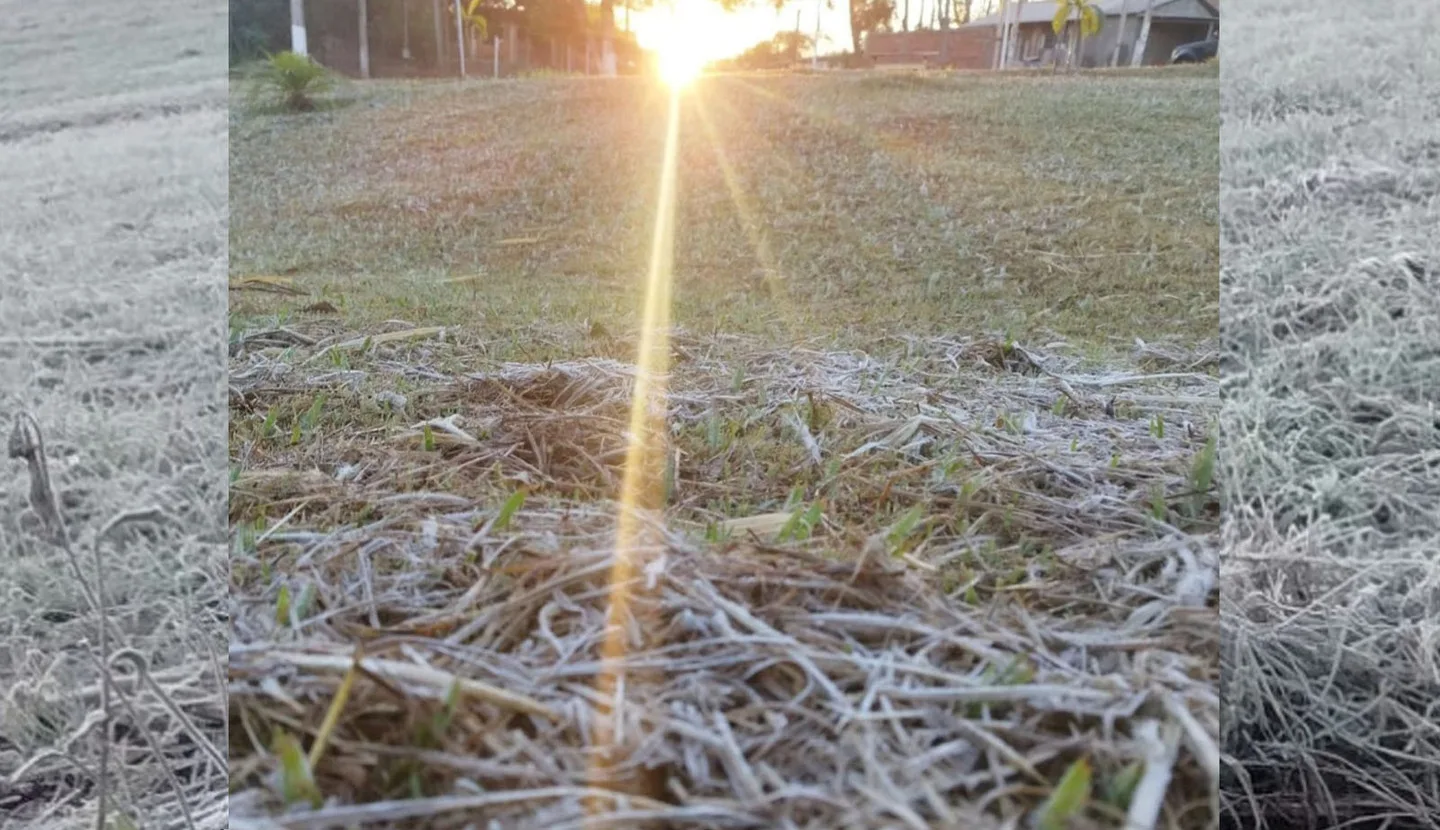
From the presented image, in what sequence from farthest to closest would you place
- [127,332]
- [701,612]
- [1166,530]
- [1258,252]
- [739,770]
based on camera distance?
[127,332]
[1258,252]
[1166,530]
[701,612]
[739,770]

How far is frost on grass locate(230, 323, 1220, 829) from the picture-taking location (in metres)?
0.82

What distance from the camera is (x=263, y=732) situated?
0.87m

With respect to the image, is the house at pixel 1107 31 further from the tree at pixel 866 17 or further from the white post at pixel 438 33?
the white post at pixel 438 33

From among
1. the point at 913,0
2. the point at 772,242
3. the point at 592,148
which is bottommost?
the point at 772,242

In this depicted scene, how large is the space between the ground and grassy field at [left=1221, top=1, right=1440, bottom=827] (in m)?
0.08

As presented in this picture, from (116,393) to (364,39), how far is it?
649mm

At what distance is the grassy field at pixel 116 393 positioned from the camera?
126cm

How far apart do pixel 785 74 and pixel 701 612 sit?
917 millimetres

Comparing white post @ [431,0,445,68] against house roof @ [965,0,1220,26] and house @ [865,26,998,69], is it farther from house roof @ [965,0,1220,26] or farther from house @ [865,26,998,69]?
house roof @ [965,0,1220,26]

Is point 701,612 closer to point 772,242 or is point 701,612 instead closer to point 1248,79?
point 772,242

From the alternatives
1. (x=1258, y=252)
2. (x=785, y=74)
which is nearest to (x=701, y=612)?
(x=785, y=74)

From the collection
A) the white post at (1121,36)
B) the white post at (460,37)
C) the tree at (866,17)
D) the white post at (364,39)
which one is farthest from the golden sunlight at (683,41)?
the white post at (1121,36)

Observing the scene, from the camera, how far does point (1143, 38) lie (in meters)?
1.52

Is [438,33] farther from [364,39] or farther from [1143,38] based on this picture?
[1143,38]
